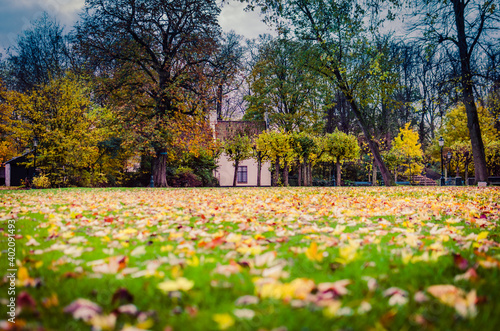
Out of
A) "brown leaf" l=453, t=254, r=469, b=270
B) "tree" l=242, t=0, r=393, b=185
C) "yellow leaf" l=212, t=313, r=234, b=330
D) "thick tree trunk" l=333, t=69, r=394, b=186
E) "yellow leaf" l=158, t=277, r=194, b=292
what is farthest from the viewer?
"thick tree trunk" l=333, t=69, r=394, b=186

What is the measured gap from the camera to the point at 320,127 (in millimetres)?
26953

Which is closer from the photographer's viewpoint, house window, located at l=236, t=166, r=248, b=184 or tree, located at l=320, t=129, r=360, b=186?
tree, located at l=320, t=129, r=360, b=186

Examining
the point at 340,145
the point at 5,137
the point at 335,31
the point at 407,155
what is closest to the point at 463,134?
the point at 407,155

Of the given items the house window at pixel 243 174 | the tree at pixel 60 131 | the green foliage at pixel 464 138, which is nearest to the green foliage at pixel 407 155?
the green foliage at pixel 464 138

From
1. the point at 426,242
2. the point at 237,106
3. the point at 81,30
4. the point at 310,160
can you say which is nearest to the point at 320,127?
the point at 310,160

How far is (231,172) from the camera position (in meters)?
28.7

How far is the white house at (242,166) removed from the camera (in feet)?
93.0

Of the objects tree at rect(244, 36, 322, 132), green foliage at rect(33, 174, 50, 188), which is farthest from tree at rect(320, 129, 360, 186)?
green foliage at rect(33, 174, 50, 188)

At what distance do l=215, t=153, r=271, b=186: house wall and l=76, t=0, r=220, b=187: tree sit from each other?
1183 cm

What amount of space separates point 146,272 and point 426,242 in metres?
2.52

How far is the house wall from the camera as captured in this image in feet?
93.1

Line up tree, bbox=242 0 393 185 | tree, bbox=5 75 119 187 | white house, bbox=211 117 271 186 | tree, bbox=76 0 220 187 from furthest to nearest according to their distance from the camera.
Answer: white house, bbox=211 117 271 186, tree, bbox=5 75 119 187, tree, bbox=76 0 220 187, tree, bbox=242 0 393 185

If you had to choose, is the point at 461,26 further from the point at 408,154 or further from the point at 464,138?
the point at 464,138

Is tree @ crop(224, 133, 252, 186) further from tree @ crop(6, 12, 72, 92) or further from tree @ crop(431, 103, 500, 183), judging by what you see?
tree @ crop(431, 103, 500, 183)
